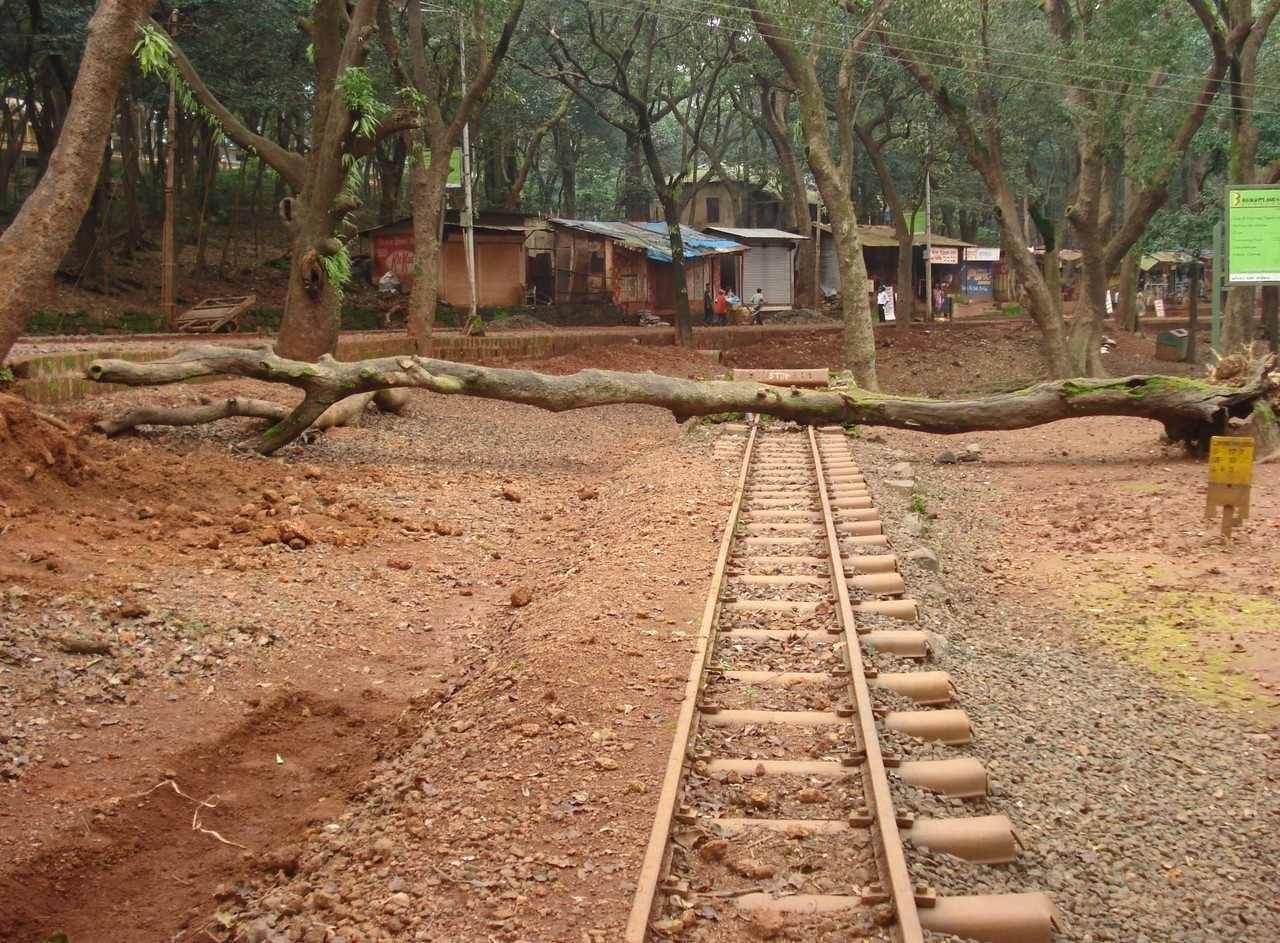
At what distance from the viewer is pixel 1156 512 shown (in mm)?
11531

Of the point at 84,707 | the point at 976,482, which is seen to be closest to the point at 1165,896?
the point at 84,707

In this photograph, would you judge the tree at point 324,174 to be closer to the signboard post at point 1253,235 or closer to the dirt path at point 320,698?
the dirt path at point 320,698

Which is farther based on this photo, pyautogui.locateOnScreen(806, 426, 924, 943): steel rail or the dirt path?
the dirt path

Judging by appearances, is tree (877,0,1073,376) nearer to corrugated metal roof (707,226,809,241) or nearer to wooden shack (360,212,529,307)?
wooden shack (360,212,529,307)

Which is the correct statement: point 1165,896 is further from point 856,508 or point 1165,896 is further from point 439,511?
point 439,511

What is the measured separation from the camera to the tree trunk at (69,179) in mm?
10367

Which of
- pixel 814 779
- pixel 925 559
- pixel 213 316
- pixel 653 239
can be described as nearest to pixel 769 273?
pixel 653 239

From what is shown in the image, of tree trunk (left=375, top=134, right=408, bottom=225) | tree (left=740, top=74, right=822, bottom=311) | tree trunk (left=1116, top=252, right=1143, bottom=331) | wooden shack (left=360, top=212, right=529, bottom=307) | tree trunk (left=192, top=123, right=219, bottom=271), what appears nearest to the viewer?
tree trunk (left=192, top=123, right=219, bottom=271)

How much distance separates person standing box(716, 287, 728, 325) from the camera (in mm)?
38531

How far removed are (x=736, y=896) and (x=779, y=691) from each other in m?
2.00

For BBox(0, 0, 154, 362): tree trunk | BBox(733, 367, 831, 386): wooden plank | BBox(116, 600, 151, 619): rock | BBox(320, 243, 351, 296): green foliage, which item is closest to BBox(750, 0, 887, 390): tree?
BBox(733, 367, 831, 386): wooden plank

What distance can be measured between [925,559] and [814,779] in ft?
13.8

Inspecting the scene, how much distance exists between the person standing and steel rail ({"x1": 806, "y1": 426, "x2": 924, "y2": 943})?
31027 mm

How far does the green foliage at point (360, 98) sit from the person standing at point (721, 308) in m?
24.4
